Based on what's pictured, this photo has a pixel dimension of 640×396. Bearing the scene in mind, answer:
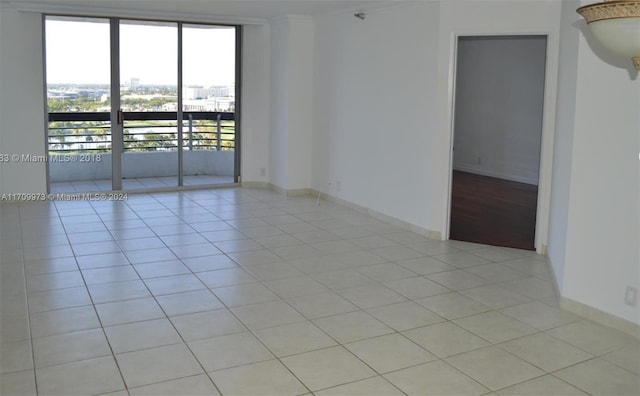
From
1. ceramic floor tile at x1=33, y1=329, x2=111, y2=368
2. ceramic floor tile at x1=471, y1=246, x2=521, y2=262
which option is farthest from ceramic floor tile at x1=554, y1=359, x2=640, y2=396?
ceramic floor tile at x1=33, y1=329, x2=111, y2=368

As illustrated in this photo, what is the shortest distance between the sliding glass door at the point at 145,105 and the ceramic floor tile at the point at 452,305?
4981mm

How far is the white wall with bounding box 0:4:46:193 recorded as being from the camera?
23.2 feet

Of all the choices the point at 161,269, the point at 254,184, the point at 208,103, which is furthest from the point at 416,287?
the point at 208,103

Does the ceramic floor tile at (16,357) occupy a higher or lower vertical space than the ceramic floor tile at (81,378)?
higher

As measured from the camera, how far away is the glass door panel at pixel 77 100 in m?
7.49

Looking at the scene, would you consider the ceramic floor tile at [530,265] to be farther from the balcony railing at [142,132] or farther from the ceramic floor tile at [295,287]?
the balcony railing at [142,132]

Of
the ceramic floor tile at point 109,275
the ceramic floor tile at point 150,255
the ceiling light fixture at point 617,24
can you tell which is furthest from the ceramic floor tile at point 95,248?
the ceiling light fixture at point 617,24

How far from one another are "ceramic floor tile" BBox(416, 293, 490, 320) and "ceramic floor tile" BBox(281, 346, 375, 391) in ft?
3.01

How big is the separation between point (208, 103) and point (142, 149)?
1.07m

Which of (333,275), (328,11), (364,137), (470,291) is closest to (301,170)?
(364,137)

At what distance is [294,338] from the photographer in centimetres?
355

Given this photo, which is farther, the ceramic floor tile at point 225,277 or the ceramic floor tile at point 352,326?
the ceramic floor tile at point 225,277

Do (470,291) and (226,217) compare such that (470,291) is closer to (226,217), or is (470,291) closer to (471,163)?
(226,217)

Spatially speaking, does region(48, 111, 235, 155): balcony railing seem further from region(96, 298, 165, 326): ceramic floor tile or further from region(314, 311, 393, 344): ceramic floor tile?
region(314, 311, 393, 344): ceramic floor tile
